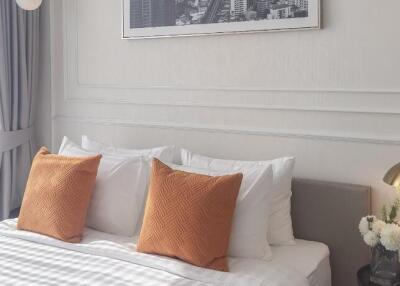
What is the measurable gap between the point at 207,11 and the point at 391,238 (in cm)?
153

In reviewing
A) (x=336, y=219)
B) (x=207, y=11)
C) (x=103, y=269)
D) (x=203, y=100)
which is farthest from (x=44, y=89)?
(x=336, y=219)

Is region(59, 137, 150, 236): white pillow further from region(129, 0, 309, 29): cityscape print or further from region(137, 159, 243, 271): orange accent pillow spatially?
region(129, 0, 309, 29): cityscape print

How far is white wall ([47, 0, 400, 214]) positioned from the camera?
252cm

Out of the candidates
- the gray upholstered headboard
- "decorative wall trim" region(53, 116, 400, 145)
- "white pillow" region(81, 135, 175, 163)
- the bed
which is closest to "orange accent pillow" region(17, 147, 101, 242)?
the bed

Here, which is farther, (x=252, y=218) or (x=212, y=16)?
(x=212, y=16)

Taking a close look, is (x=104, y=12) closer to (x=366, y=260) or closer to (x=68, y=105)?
(x=68, y=105)

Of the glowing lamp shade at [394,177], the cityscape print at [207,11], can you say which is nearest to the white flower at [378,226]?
the glowing lamp shade at [394,177]

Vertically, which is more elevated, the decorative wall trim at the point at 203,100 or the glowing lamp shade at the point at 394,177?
the decorative wall trim at the point at 203,100

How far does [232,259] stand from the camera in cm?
235

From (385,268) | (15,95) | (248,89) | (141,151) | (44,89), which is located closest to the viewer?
(385,268)

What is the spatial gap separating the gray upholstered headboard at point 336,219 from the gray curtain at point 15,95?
1890 mm

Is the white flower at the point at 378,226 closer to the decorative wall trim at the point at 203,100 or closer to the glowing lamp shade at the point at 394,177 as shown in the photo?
the glowing lamp shade at the point at 394,177

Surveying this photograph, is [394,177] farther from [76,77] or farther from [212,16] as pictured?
[76,77]

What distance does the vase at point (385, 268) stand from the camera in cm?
225
